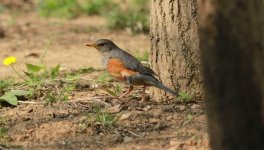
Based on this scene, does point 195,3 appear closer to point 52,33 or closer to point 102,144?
point 102,144

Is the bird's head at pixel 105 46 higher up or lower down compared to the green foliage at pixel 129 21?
lower down

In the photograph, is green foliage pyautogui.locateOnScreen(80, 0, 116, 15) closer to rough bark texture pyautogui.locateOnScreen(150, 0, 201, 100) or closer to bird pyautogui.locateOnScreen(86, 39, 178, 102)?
bird pyautogui.locateOnScreen(86, 39, 178, 102)

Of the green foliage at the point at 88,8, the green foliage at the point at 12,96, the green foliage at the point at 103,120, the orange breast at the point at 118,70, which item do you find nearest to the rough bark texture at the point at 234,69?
the green foliage at the point at 103,120

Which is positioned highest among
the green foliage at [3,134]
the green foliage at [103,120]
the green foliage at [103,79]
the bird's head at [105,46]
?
the bird's head at [105,46]

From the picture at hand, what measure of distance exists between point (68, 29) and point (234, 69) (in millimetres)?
8870

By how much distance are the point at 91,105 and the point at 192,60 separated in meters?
1.04

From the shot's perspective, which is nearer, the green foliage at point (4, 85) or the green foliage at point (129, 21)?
the green foliage at point (4, 85)

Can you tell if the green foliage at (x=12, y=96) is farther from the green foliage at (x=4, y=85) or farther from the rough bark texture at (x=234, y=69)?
the rough bark texture at (x=234, y=69)

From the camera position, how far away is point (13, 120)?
282 inches

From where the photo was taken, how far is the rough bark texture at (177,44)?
7430mm

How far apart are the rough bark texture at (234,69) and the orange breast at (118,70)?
9.70ft

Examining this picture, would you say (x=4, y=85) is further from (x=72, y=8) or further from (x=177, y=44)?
(x=72, y=8)

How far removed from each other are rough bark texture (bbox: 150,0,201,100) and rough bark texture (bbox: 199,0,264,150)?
2.69m

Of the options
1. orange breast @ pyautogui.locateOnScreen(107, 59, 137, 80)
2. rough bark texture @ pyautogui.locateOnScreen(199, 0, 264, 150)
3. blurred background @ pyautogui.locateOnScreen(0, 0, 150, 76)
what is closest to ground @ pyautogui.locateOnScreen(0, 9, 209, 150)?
orange breast @ pyautogui.locateOnScreen(107, 59, 137, 80)
